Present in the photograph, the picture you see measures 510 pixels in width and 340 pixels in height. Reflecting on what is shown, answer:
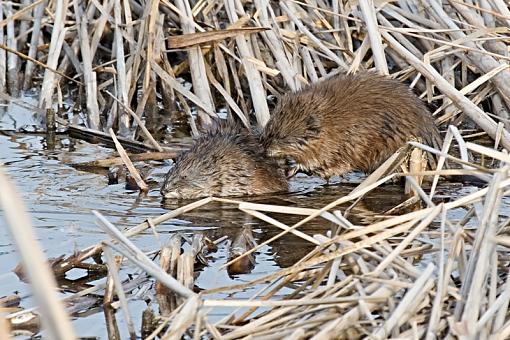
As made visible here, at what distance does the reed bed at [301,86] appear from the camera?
3.37m

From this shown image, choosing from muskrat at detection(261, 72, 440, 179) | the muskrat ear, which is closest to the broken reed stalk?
muskrat at detection(261, 72, 440, 179)

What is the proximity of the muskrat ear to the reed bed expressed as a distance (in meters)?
0.61

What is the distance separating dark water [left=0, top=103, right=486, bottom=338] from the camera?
4316mm

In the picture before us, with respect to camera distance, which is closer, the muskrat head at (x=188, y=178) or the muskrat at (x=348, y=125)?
→ the muskrat head at (x=188, y=178)

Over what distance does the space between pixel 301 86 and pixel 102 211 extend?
6.25 ft

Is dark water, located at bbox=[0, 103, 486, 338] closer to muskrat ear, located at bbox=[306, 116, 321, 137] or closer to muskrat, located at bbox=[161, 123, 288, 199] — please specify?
muskrat, located at bbox=[161, 123, 288, 199]

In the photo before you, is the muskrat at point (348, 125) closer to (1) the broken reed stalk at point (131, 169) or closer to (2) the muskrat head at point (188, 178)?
(2) the muskrat head at point (188, 178)

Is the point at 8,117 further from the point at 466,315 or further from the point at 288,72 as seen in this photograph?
the point at 466,315

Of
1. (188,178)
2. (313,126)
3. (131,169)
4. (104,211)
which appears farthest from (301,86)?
(104,211)

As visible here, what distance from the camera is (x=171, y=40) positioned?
6.93m

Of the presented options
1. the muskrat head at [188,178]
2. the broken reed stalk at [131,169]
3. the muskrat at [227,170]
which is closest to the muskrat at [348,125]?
the muskrat at [227,170]

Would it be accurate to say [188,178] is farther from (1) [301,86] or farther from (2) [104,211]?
(1) [301,86]

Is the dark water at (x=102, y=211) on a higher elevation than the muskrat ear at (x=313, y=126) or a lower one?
lower

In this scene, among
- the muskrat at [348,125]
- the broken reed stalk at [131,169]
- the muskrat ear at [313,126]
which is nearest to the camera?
the broken reed stalk at [131,169]
